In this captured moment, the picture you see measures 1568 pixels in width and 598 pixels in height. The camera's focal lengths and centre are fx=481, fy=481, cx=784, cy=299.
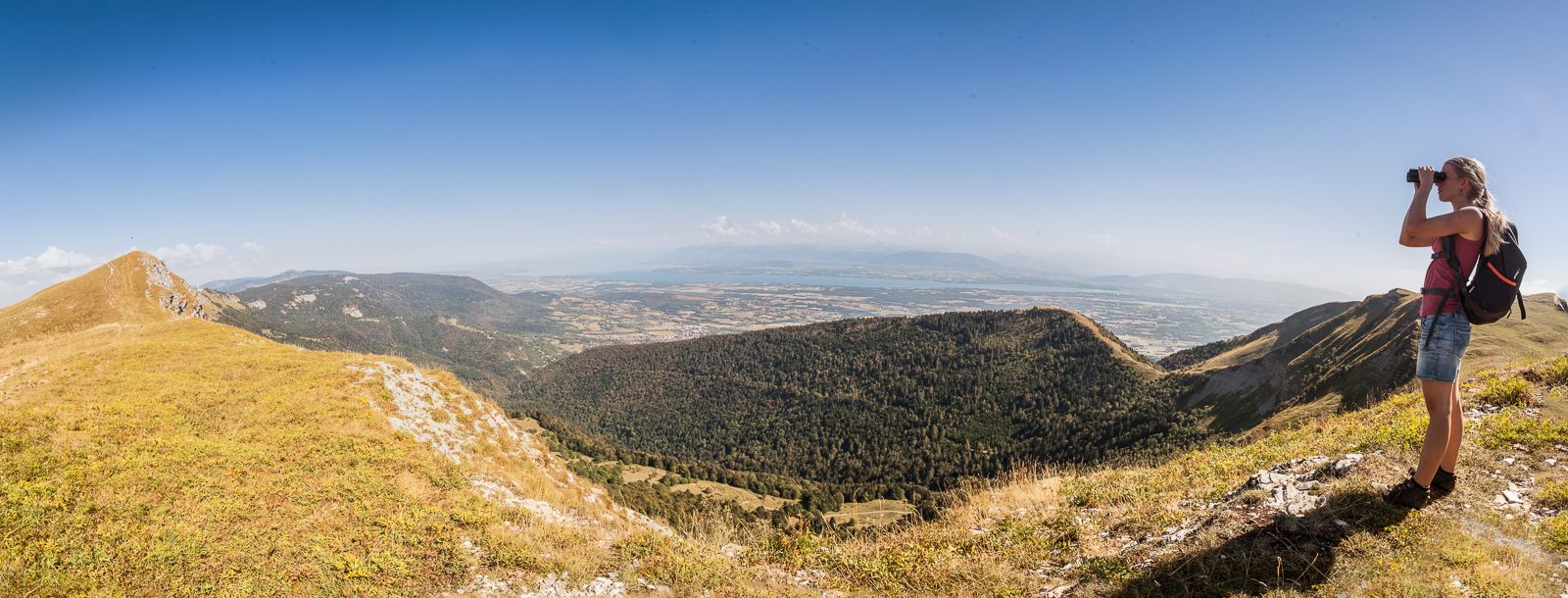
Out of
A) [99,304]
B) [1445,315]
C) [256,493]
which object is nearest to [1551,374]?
[1445,315]

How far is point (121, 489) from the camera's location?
A: 6.46m

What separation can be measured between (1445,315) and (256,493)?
46.4ft

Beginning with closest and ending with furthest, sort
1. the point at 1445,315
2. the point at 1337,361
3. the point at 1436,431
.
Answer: the point at 1436,431 < the point at 1445,315 < the point at 1337,361

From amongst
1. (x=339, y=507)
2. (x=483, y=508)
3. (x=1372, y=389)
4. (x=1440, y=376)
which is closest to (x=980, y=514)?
(x=1440, y=376)

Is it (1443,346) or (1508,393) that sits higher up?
→ (1443,346)

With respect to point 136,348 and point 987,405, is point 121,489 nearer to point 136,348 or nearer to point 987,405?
point 136,348

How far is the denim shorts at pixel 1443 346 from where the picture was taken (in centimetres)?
425

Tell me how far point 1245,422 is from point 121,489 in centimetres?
Result: 6206

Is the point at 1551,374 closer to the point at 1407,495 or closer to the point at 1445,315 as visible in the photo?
the point at 1445,315

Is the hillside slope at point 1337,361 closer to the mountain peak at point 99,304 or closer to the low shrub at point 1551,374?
the low shrub at point 1551,374

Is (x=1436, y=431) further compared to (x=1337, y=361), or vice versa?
(x=1337, y=361)

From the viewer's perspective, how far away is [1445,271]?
4.39 meters

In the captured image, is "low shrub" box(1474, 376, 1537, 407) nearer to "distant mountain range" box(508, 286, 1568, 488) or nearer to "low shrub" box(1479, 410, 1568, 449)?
"low shrub" box(1479, 410, 1568, 449)

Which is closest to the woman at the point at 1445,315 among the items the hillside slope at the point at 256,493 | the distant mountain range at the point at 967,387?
the hillside slope at the point at 256,493
